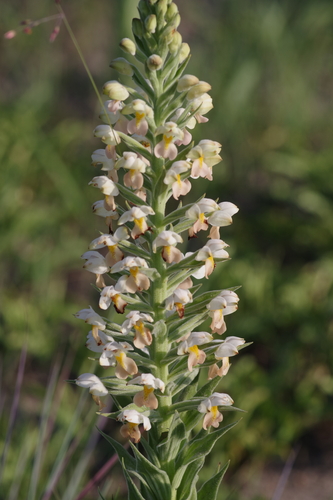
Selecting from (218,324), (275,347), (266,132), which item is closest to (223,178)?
(266,132)

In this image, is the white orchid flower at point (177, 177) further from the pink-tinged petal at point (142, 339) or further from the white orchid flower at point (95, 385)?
the white orchid flower at point (95, 385)

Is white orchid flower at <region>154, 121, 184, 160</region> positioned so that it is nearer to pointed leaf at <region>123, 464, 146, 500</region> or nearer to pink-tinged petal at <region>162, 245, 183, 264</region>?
pink-tinged petal at <region>162, 245, 183, 264</region>

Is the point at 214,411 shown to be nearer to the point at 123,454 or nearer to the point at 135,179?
the point at 123,454

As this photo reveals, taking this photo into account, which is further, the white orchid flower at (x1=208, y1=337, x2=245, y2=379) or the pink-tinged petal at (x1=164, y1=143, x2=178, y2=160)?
the white orchid flower at (x1=208, y1=337, x2=245, y2=379)

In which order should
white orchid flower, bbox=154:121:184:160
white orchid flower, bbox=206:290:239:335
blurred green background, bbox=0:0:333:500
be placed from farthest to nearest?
blurred green background, bbox=0:0:333:500 → white orchid flower, bbox=206:290:239:335 → white orchid flower, bbox=154:121:184:160

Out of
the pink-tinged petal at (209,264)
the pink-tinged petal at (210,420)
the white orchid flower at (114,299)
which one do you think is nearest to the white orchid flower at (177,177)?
the pink-tinged petal at (209,264)

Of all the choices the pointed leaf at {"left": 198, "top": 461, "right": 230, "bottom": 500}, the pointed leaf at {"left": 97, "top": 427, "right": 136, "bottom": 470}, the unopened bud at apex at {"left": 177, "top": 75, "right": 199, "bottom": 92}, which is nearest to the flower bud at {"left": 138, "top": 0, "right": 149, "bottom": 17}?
the unopened bud at apex at {"left": 177, "top": 75, "right": 199, "bottom": 92}

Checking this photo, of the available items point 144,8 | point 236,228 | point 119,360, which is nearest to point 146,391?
point 119,360
